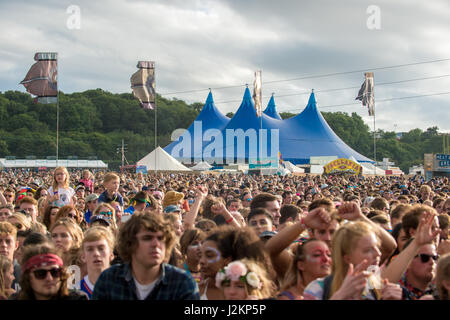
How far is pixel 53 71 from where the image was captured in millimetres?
19531

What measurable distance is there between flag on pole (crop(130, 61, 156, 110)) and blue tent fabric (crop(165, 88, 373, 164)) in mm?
27857

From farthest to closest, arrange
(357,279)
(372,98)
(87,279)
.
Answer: (372,98) → (87,279) → (357,279)

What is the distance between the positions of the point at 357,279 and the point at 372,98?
35487 mm

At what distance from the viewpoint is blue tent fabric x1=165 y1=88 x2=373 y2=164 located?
177ft

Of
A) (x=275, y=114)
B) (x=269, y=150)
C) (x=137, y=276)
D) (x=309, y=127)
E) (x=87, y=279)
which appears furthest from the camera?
(x=275, y=114)

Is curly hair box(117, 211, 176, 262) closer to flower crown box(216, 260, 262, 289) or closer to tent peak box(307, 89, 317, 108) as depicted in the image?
flower crown box(216, 260, 262, 289)

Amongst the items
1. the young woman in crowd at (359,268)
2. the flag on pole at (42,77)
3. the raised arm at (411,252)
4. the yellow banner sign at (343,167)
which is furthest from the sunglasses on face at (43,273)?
the yellow banner sign at (343,167)

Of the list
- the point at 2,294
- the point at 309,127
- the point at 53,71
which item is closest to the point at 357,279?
the point at 2,294

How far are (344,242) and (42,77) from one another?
18004 millimetres

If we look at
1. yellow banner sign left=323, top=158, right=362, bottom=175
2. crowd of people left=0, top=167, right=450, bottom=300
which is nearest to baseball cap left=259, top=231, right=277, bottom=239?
crowd of people left=0, top=167, right=450, bottom=300

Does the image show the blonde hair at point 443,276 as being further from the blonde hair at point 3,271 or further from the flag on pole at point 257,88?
the flag on pole at point 257,88

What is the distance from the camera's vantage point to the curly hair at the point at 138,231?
3.18m

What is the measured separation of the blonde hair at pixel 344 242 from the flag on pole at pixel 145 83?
20418 mm
